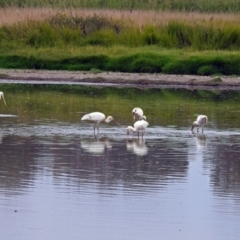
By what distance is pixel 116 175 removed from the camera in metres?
12.9

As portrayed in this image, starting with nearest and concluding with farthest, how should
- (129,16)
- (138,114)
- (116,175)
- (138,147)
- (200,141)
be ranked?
1. (116,175)
2. (138,147)
3. (200,141)
4. (138,114)
5. (129,16)

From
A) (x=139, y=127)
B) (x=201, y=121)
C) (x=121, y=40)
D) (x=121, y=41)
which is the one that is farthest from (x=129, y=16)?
(x=139, y=127)

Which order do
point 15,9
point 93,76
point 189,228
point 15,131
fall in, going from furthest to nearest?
point 15,9
point 93,76
point 15,131
point 189,228

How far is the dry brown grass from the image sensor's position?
112 feet

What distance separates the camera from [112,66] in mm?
30859

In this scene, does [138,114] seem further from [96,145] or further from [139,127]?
[96,145]

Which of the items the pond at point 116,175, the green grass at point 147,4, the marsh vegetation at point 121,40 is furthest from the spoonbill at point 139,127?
the green grass at point 147,4

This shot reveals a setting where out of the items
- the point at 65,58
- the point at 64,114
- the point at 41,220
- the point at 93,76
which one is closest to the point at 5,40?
the point at 65,58

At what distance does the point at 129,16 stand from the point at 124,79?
262 inches

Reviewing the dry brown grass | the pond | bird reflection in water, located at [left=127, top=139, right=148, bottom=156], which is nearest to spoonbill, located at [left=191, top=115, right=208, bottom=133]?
the pond

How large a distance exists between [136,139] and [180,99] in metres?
7.88

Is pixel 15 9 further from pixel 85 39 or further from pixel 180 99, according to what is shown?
pixel 180 99

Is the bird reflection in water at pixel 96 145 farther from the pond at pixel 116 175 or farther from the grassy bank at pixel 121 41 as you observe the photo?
the grassy bank at pixel 121 41

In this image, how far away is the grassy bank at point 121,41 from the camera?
1204 inches
